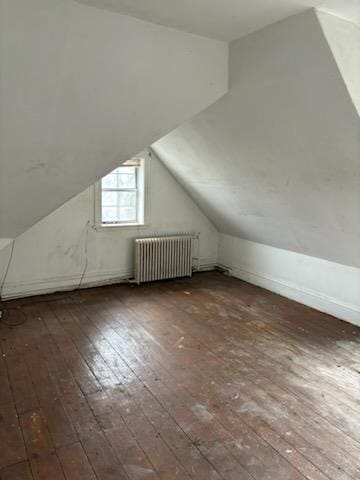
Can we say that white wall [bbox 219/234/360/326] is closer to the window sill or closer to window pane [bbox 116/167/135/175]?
the window sill

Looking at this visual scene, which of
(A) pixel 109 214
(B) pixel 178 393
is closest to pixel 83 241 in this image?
(A) pixel 109 214

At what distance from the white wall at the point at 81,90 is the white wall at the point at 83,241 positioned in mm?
1355

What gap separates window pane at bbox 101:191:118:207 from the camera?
5.04 metres

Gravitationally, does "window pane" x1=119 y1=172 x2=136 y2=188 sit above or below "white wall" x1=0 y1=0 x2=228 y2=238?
below

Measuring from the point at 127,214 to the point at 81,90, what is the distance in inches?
115

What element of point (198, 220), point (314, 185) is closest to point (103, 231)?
point (198, 220)

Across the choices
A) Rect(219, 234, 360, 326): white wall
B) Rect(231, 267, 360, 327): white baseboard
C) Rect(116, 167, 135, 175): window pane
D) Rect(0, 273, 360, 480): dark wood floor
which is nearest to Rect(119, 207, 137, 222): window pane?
Rect(116, 167, 135, 175): window pane

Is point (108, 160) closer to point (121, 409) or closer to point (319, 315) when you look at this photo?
point (121, 409)

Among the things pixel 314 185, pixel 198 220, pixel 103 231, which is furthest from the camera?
pixel 198 220

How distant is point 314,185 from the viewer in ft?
11.0

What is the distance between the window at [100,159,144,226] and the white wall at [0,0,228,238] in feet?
5.93

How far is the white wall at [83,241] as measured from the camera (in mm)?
4551

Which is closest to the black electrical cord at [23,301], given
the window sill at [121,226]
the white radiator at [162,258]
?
the window sill at [121,226]

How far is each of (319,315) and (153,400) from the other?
2.38 meters
